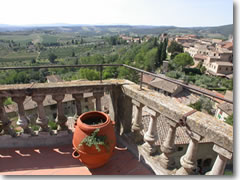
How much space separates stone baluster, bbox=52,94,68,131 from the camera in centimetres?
358

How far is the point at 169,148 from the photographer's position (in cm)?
284

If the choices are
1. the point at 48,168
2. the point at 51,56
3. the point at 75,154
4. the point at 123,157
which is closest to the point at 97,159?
the point at 75,154

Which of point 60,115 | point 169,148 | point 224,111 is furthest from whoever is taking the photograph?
point 224,111

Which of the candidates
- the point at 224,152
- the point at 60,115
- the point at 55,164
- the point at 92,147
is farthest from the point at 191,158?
the point at 60,115

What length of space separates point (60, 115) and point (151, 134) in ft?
6.93

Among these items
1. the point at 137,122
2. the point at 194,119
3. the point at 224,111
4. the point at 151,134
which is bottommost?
the point at 224,111

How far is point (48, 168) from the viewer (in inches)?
131

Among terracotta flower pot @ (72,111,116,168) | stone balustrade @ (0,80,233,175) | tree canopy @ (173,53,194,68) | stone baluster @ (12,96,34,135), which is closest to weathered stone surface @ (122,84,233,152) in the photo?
stone balustrade @ (0,80,233,175)

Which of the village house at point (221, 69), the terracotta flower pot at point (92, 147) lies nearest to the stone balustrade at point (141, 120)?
the terracotta flower pot at point (92, 147)

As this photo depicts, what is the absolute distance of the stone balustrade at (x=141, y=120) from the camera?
220 centimetres

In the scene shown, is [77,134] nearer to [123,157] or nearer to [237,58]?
[123,157]

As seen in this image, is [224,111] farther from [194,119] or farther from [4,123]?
[4,123]

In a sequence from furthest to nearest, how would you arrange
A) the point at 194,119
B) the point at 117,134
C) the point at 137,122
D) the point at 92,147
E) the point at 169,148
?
1. the point at 117,134
2. the point at 137,122
3. the point at 92,147
4. the point at 169,148
5. the point at 194,119

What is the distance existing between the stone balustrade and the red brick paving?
0.93 feet
